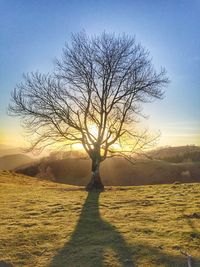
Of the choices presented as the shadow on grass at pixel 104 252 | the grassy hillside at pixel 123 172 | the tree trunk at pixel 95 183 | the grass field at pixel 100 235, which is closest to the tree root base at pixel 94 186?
the tree trunk at pixel 95 183

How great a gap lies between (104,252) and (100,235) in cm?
154

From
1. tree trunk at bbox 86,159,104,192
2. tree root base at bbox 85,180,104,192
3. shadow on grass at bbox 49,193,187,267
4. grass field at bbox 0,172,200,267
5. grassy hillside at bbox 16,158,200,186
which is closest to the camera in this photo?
shadow on grass at bbox 49,193,187,267

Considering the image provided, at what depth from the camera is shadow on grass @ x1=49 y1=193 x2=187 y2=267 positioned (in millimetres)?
7090

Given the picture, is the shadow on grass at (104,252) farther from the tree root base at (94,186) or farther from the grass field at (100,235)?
the tree root base at (94,186)

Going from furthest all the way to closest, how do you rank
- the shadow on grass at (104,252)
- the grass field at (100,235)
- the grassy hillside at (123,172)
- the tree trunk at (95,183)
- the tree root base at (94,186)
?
the grassy hillside at (123,172) → the tree trunk at (95,183) → the tree root base at (94,186) → the grass field at (100,235) → the shadow on grass at (104,252)

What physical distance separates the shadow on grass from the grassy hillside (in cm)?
2603

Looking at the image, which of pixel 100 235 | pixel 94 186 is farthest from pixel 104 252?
pixel 94 186

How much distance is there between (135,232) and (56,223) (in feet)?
8.72

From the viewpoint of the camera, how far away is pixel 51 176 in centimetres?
4094

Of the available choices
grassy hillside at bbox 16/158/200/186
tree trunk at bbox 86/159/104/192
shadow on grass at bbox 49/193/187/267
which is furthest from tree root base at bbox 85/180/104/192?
shadow on grass at bbox 49/193/187/267

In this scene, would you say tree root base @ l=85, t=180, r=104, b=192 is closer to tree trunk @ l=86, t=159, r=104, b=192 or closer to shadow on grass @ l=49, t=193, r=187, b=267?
tree trunk @ l=86, t=159, r=104, b=192

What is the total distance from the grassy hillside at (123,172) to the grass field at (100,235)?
21.6 meters

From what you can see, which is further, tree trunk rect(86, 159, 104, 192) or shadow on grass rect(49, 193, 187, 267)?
tree trunk rect(86, 159, 104, 192)

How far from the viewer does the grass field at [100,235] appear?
24.1ft
